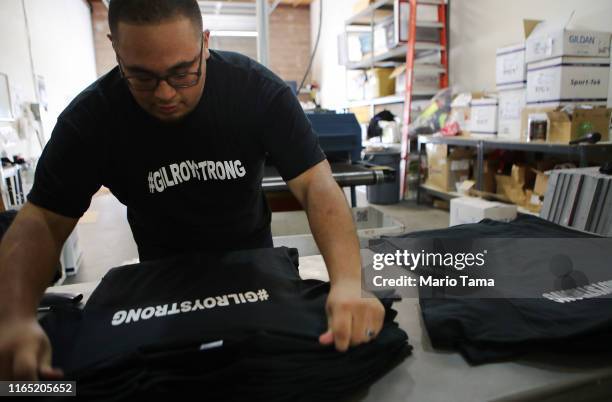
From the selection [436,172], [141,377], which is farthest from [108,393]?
[436,172]

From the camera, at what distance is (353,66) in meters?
5.38

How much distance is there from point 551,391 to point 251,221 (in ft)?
2.30

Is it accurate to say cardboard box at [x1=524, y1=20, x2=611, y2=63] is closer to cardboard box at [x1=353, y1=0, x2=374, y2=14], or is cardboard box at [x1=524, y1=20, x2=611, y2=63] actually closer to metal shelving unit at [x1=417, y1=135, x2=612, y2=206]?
metal shelving unit at [x1=417, y1=135, x2=612, y2=206]

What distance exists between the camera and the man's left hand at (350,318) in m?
0.53

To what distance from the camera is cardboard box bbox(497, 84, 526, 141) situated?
2.89 m

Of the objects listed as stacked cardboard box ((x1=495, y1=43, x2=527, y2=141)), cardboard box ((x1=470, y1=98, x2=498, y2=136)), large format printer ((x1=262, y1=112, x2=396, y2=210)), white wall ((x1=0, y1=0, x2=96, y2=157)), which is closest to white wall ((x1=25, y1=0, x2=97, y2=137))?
white wall ((x1=0, y1=0, x2=96, y2=157))

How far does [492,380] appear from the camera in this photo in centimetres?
56

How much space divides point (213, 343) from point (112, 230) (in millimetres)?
3547

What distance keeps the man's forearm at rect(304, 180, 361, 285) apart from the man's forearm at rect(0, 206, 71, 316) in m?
0.46

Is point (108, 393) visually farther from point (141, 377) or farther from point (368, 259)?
point (368, 259)

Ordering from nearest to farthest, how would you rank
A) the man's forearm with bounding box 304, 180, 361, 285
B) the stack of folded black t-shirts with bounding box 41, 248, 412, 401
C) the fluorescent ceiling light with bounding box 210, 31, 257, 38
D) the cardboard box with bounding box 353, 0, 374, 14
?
the stack of folded black t-shirts with bounding box 41, 248, 412, 401
the man's forearm with bounding box 304, 180, 361, 285
the cardboard box with bounding box 353, 0, 374, 14
the fluorescent ceiling light with bounding box 210, 31, 257, 38

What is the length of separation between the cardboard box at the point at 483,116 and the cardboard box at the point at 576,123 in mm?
622

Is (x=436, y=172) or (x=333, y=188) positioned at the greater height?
(x=333, y=188)

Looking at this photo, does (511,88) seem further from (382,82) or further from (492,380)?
(492,380)
